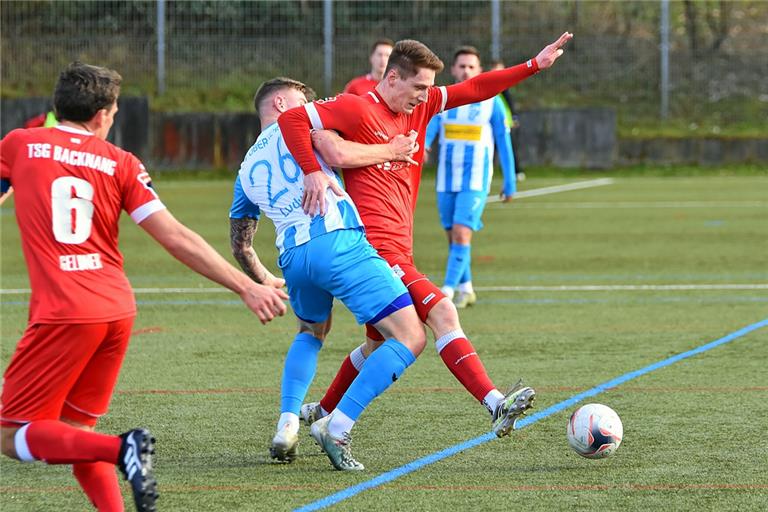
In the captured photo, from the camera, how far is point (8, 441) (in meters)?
4.53

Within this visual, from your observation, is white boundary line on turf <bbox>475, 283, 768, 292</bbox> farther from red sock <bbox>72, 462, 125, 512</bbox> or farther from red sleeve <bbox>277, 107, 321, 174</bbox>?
red sock <bbox>72, 462, 125, 512</bbox>

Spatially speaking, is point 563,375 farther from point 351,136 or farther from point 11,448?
point 11,448

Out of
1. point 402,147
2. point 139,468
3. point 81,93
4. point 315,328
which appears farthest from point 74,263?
point 402,147

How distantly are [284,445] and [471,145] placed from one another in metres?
5.72

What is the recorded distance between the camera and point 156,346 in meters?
9.08

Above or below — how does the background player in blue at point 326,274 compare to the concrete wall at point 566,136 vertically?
above

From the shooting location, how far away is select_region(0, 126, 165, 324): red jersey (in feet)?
14.7

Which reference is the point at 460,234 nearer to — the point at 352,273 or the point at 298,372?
the point at 298,372

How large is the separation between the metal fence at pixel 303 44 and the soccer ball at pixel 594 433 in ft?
69.4

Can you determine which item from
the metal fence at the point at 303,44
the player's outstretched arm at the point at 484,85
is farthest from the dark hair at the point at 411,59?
the metal fence at the point at 303,44

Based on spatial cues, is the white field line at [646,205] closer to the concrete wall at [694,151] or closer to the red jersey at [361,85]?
the concrete wall at [694,151]

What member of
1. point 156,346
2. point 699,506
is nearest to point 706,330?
point 156,346

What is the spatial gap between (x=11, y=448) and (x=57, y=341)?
42 centimetres

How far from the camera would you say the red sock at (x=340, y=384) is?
638cm
